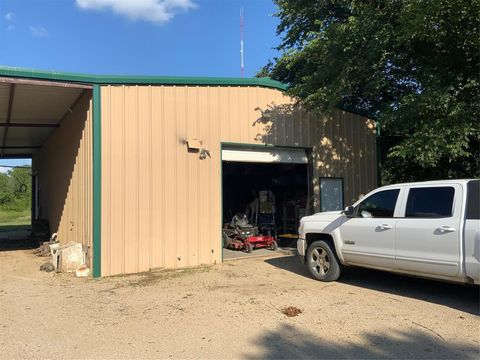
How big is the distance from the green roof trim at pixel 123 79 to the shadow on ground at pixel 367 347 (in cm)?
668

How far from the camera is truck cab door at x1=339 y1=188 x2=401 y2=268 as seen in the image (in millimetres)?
7664

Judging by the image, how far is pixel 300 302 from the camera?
7.41 m

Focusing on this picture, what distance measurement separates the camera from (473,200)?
21.6 ft

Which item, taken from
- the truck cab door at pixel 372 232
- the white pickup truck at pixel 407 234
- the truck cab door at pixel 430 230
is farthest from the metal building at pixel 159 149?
the truck cab door at pixel 430 230

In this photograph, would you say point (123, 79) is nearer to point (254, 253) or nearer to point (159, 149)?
point (159, 149)

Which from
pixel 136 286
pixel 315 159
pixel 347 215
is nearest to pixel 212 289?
pixel 136 286

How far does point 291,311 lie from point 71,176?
318 inches

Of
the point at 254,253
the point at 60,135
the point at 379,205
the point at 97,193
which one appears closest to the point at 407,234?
the point at 379,205

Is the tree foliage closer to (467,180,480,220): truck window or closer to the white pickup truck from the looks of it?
the white pickup truck

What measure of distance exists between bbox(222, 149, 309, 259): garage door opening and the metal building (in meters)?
0.10

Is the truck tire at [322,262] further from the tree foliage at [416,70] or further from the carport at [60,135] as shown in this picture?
the carport at [60,135]

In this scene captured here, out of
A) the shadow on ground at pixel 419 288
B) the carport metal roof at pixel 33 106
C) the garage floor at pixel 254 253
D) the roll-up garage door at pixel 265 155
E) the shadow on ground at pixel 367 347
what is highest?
the carport metal roof at pixel 33 106

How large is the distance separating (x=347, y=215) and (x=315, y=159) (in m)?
5.01

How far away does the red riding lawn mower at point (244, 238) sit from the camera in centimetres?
1357
